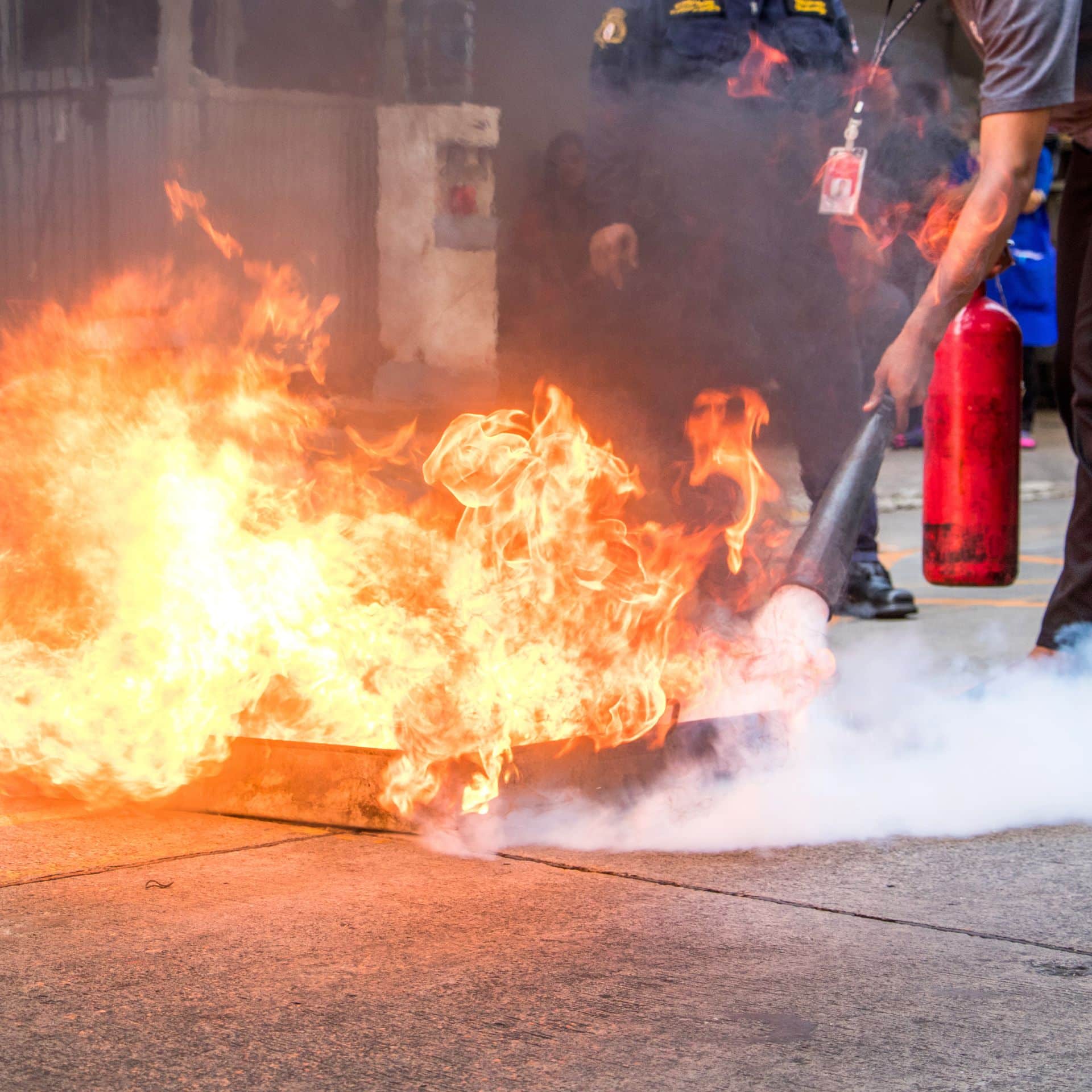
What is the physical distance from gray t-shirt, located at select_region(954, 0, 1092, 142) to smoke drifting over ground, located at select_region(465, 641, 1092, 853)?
124cm

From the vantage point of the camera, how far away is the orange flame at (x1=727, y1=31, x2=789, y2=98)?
4.46 meters

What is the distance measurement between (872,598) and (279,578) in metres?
2.59

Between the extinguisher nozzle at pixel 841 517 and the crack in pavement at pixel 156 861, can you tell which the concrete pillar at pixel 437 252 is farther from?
the crack in pavement at pixel 156 861

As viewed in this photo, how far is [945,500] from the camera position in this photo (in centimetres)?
451

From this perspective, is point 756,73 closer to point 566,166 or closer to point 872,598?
point 566,166

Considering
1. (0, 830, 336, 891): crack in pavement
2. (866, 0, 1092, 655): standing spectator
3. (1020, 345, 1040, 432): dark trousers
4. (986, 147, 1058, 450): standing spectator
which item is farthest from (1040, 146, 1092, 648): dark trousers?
(1020, 345, 1040, 432): dark trousers

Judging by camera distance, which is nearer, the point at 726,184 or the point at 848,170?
the point at 848,170

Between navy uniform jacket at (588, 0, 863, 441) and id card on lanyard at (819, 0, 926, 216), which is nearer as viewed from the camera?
id card on lanyard at (819, 0, 926, 216)

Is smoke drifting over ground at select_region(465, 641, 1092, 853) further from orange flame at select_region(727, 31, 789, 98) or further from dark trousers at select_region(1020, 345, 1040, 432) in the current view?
dark trousers at select_region(1020, 345, 1040, 432)

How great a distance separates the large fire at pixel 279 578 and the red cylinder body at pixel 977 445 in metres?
0.99

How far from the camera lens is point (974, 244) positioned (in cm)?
309

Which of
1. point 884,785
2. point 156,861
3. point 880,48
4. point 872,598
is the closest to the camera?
point 156,861

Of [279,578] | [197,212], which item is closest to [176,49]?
[197,212]

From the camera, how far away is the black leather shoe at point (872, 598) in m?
5.03
